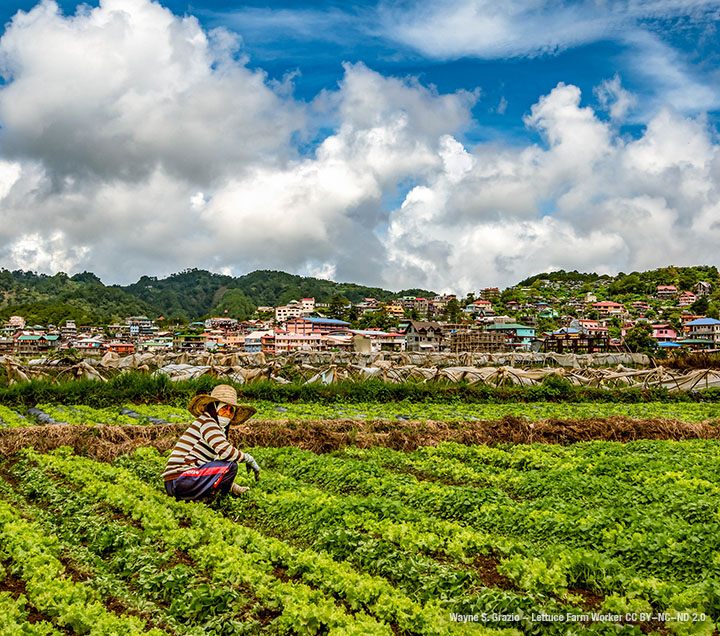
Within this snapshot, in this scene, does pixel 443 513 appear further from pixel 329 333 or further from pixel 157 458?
pixel 329 333

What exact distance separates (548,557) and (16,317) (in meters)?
146

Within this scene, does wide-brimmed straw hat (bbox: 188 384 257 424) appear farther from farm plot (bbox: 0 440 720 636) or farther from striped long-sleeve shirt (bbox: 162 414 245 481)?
farm plot (bbox: 0 440 720 636)

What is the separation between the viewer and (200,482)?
8.34 m

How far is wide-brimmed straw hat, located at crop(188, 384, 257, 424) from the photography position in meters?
8.64

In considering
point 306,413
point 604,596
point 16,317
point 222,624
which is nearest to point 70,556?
point 222,624

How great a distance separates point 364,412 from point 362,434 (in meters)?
6.48

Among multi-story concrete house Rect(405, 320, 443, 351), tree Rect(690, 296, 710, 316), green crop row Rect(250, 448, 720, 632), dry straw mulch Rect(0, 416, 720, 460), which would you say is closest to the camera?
green crop row Rect(250, 448, 720, 632)

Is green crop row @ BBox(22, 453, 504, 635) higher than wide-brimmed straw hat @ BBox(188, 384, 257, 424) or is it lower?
lower

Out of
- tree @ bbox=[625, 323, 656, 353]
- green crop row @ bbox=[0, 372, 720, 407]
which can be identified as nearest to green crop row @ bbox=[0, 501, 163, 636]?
green crop row @ bbox=[0, 372, 720, 407]

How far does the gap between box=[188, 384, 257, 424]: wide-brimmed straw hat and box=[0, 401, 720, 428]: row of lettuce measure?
27.8 feet

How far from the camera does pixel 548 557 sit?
6.23 m

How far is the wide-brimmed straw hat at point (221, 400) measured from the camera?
8641 millimetres

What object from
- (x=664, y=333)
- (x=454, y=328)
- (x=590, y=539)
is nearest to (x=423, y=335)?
(x=454, y=328)

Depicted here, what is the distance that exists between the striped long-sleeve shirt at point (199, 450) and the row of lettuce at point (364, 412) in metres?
9.06
